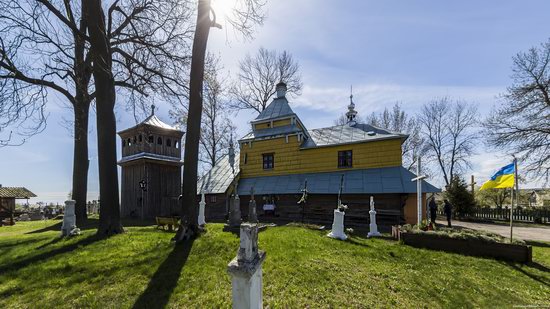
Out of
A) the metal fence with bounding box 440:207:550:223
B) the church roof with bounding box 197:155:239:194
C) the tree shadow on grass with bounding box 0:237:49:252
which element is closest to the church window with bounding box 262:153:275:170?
the church roof with bounding box 197:155:239:194

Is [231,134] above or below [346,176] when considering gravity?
above

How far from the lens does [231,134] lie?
107 ft

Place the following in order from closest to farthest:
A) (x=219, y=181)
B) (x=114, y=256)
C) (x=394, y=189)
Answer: (x=114, y=256) → (x=394, y=189) → (x=219, y=181)

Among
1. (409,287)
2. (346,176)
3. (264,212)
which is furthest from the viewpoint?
(264,212)

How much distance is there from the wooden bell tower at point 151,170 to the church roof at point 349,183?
7.27 metres

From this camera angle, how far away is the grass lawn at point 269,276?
5.21 metres

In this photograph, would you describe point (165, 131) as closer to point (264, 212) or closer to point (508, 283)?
point (264, 212)

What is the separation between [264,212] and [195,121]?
37.8 ft

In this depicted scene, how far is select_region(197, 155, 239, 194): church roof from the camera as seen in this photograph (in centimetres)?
2082

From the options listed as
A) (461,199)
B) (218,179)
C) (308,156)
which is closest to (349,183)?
(308,156)

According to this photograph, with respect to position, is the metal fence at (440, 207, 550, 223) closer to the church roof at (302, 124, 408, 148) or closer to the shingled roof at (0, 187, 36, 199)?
the church roof at (302, 124, 408, 148)

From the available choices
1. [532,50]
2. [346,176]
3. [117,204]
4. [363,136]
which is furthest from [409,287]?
[532,50]

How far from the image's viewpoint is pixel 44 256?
7.64 metres

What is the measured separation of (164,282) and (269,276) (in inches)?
91.1
